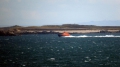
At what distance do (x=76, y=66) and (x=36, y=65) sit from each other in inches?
203

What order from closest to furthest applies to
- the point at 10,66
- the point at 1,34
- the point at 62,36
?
the point at 10,66
the point at 62,36
the point at 1,34

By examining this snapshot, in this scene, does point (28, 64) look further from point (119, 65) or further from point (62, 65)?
point (119, 65)

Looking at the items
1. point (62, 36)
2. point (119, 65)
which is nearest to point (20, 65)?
point (119, 65)

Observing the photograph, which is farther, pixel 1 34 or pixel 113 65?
pixel 1 34

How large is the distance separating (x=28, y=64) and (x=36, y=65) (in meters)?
1.56

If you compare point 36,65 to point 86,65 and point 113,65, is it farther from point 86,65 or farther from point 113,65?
point 113,65

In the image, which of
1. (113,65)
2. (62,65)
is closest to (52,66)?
(62,65)

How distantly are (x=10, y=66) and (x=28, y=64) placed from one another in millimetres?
2980

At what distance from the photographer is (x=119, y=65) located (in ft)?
127

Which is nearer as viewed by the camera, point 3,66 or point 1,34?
point 3,66

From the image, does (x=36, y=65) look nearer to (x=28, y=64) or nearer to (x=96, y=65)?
(x=28, y=64)

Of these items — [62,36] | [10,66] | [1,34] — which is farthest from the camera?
[1,34]

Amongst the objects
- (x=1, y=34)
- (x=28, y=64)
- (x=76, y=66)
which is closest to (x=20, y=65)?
(x=28, y=64)

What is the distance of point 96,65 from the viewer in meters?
39.0
